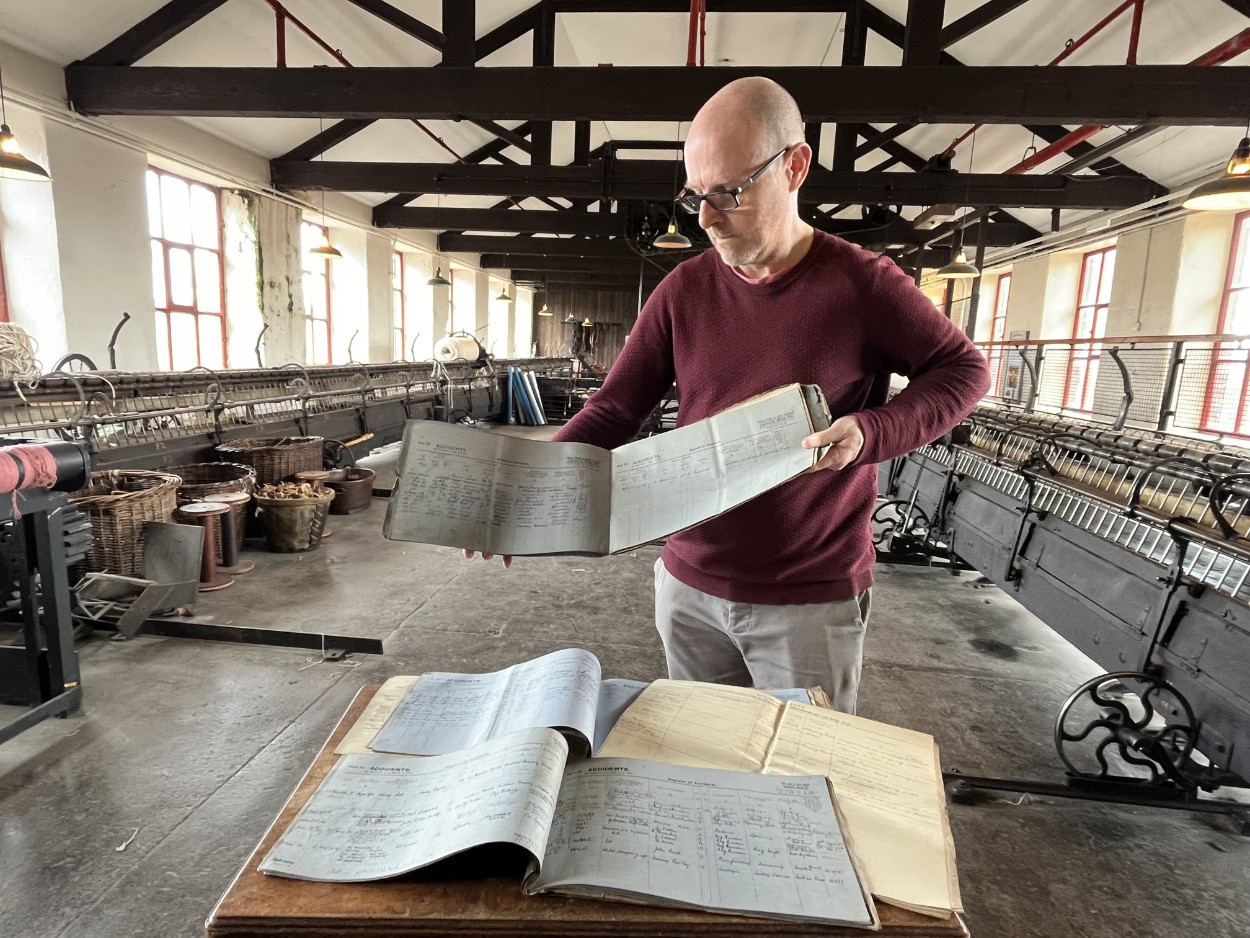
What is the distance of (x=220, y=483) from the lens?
426 centimetres

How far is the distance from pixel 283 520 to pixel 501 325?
17.7 metres

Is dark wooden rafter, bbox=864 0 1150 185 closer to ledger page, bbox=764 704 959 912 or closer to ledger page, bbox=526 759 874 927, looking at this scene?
ledger page, bbox=764 704 959 912

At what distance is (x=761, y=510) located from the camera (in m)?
1.18

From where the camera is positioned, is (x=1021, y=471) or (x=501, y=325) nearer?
(x=1021, y=471)

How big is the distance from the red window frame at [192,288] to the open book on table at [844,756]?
27.2 feet

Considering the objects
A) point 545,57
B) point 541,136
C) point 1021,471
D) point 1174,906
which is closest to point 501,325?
point 541,136

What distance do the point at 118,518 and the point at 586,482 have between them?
3421 millimetres

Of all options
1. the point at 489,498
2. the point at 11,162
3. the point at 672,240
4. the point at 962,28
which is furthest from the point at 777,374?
the point at 672,240

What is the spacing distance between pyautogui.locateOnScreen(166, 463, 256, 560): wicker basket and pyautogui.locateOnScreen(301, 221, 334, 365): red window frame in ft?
20.4

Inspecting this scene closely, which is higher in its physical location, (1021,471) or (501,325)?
(501,325)

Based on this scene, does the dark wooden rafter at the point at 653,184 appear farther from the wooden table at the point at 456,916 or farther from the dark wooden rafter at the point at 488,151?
the wooden table at the point at 456,916

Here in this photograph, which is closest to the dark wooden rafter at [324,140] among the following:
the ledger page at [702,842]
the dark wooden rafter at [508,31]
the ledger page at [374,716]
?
the dark wooden rafter at [508,31]

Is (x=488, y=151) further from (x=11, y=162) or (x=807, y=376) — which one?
(x=807, y=376)

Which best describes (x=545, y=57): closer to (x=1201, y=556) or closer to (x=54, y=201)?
(x=54, y=201)
